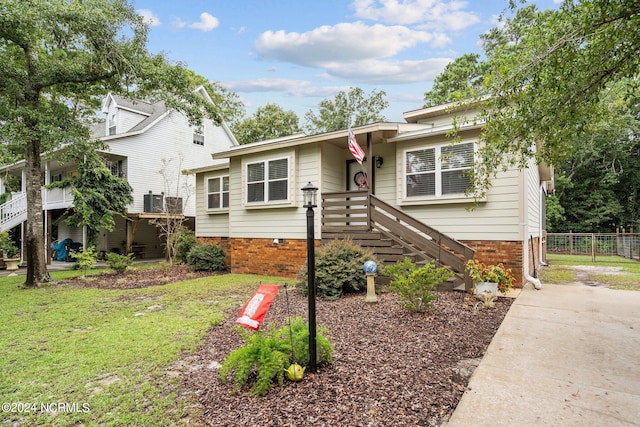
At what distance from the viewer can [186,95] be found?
9.25 meters

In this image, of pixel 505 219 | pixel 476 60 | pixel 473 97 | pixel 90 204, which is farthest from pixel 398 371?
pixel 476 60

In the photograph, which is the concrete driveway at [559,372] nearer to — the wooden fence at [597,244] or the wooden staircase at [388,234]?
the wooden staircase at [388,234]

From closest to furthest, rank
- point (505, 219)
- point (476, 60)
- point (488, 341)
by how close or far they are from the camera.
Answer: point (488, 341) < point (505, 219) < point (476, 60)

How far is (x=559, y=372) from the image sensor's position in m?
3.03

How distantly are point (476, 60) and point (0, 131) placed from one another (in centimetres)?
2428

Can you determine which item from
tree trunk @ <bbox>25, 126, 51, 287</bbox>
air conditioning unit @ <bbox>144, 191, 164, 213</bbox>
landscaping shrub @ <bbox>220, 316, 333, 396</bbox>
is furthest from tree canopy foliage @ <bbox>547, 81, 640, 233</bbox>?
tree trunk @ <bbox>25, 126, 51, 287</bbox>

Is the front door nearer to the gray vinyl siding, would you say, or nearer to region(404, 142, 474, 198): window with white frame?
the gray vinyl siding

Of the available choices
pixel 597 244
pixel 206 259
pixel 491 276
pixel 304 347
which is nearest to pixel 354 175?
pixel 491 276

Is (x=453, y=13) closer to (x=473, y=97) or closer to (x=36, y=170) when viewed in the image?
(x=473, y=97)

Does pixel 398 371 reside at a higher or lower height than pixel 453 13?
lower

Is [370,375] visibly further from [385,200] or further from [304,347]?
[385,200]

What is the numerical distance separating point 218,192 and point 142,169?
5665 mm

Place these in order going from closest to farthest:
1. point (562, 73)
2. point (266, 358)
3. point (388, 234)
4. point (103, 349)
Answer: point (266, 358) < point (562, 73) < point (103, 349) < point (388, 234)

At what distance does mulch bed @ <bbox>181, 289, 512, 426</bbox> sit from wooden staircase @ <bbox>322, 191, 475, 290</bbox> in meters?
1.50
